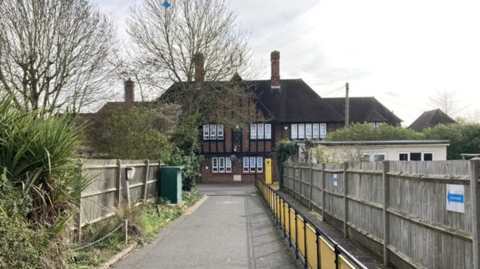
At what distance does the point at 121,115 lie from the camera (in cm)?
1914

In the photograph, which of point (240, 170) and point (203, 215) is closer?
point (203, 215)

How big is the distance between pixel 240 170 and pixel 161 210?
27.1 m

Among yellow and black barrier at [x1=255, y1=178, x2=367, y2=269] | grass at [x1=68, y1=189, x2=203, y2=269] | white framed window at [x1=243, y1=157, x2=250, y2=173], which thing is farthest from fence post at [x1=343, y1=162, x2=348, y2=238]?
white framed window at [x1=243, y1=157, x2=250, y2=173]

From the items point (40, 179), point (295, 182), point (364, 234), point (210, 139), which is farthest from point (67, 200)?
point (210, 139)

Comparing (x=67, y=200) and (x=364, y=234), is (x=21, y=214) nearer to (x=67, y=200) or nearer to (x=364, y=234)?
(x=67, y=200)

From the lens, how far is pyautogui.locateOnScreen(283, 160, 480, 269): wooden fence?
17.3 feet

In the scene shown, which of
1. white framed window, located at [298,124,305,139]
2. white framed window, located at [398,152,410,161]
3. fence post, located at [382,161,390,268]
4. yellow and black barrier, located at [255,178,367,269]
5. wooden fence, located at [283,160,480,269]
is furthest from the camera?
white framed window, located at [298,124,305,139]

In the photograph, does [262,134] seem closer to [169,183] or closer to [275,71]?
[275,71]

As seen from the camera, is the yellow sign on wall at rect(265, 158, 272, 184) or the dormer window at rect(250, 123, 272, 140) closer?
the yellow sign on wall at rect(265, 158, 272, 184)

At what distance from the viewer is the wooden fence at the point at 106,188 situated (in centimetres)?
938

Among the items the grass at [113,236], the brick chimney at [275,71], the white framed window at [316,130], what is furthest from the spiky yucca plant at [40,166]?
the brick chimney at [275,71]

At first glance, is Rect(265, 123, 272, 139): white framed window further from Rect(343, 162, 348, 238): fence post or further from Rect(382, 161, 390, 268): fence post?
Rect(382, 161, 390, 268): fence post

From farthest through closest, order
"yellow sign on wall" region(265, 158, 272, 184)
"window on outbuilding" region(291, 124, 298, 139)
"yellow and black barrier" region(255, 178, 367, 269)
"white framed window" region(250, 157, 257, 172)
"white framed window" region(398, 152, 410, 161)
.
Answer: "window on outbuilding" region(291, 124, 298, 139) < "white framed window" region(250, 157, 257, 172) < "yellow sign on wall" region(265, 158, 272, 184) < "white framed window" region(398, 152, 410, 161) < "yellow and black barrier" region(255, 178, 367, 269)

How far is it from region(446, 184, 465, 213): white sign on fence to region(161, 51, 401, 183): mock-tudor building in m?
35.1
